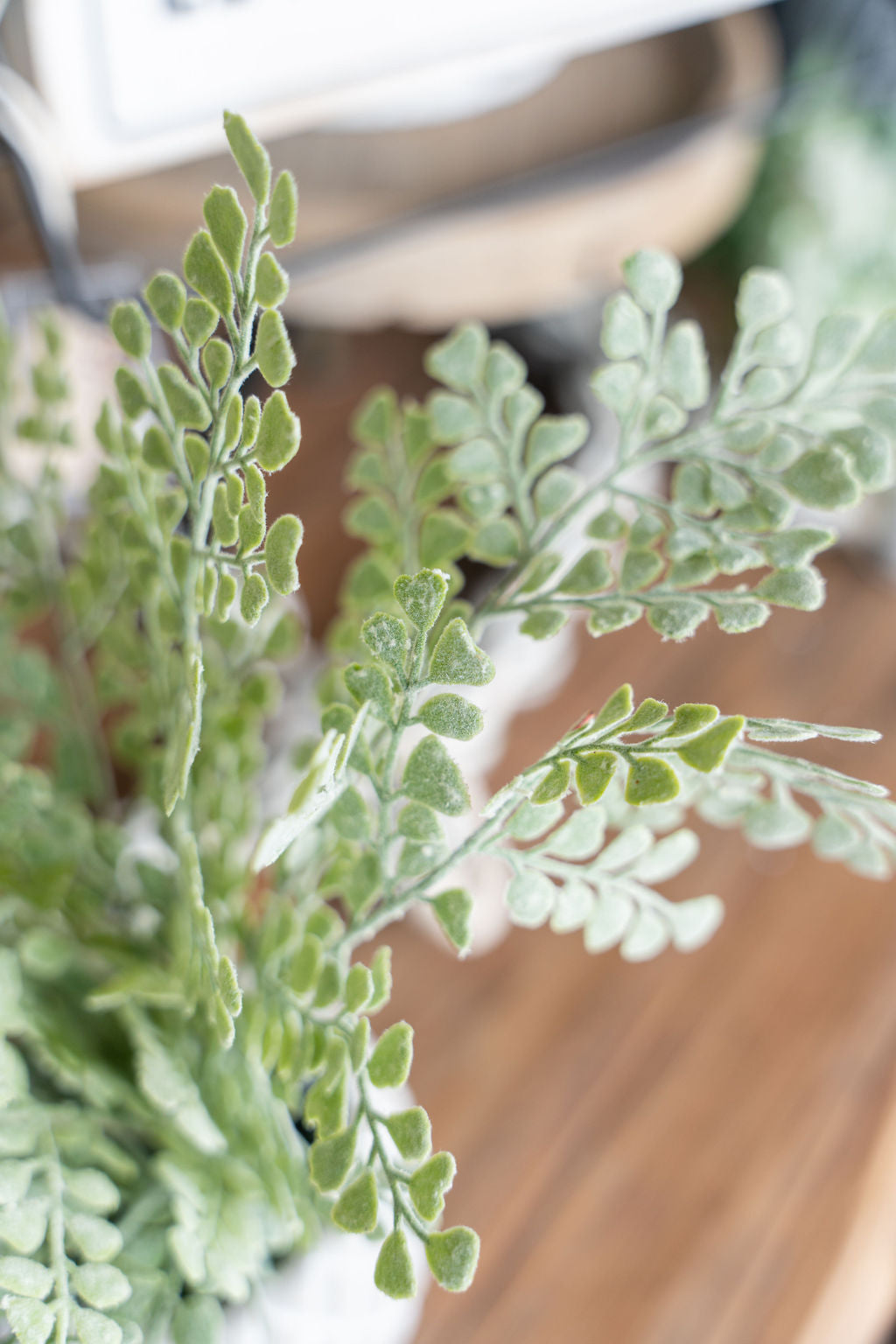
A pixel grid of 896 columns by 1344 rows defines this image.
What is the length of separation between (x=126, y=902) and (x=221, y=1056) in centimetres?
8

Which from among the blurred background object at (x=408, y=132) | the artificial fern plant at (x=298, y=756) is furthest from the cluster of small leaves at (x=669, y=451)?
the blurred background object at (x=408, y=132)

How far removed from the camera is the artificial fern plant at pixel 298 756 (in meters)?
0.20

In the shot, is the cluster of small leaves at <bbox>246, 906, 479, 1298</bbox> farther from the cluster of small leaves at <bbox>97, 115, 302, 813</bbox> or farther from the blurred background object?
the blurred background object

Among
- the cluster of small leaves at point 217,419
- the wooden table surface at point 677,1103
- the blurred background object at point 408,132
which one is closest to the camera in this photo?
the cluster of small leaves at point 217,419

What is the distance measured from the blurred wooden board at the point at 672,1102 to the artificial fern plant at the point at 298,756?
19 cm

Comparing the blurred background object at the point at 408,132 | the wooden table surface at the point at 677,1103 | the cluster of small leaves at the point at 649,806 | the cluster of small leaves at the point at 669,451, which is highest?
the blurred background object at the point at 408,132

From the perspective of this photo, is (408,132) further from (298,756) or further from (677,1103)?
(677,1103)

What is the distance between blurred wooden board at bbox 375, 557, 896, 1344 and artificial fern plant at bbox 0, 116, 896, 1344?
0.62 ft

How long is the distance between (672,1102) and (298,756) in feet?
0.95

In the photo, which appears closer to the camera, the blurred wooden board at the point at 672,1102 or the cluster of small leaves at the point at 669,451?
the cluster of small leaves at the point at 669,451

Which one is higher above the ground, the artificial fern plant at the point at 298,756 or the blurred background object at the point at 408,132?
the blurred background object at the point at 408,132

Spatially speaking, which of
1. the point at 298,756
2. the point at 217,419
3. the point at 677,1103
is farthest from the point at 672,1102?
the point at 217,419

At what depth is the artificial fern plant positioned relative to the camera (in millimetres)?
199

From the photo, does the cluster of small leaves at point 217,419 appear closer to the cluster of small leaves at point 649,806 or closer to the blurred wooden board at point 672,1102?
the cluster of small leaves at point 649,806
